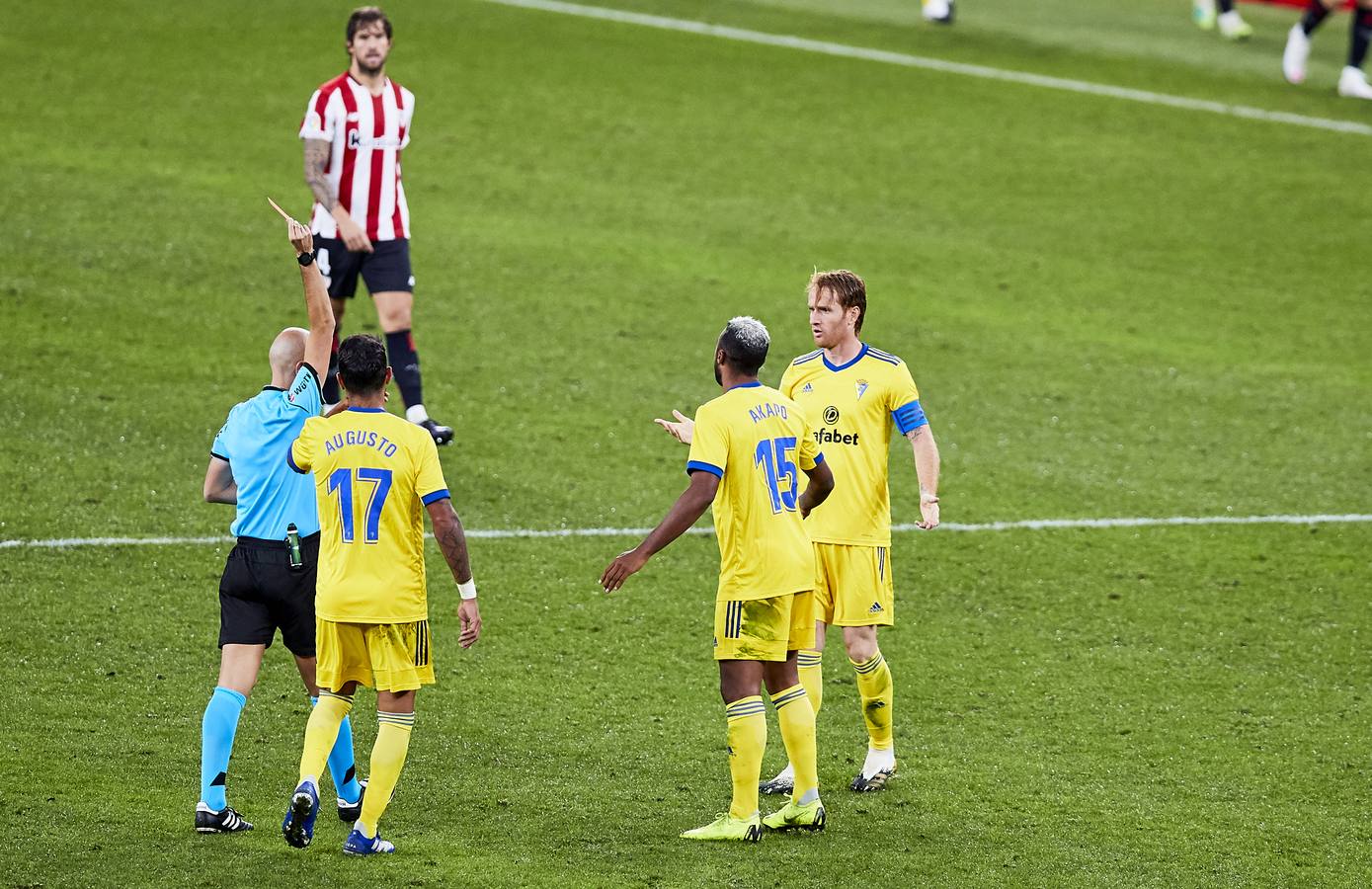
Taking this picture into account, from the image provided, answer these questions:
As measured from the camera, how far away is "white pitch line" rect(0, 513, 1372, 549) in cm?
960

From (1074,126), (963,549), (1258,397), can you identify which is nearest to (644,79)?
(1074,126)

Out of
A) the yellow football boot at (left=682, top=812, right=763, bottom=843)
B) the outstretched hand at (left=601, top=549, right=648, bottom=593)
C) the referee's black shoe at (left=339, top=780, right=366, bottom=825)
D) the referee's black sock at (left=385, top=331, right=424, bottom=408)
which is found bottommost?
the yellow football boot at (left=682, top=812, right=763, bottom=843)

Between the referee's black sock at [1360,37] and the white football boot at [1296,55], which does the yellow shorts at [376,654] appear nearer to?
the referee's black sock at [1360,37]

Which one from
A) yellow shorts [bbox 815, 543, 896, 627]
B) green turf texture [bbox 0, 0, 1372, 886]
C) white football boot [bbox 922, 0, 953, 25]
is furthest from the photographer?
white football boot [bbox 922, 0, 953, 25]

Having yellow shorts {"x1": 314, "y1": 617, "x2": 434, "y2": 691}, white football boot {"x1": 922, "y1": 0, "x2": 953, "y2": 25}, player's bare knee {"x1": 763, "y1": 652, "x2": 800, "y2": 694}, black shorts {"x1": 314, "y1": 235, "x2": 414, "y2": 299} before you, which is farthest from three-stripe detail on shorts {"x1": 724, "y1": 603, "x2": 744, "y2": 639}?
white football boot {"x1": 922, "y1": 0, "x2": 953, "y2": 25}

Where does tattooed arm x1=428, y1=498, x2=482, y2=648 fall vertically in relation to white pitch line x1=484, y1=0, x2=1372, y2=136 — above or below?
below

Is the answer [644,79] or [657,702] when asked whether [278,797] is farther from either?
[644,79]

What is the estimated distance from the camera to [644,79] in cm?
1900

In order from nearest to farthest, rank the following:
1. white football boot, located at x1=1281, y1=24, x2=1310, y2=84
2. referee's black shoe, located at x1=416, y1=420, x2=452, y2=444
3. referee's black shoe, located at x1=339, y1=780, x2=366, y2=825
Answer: referee's black shoe, located at x1=339, y1=780, x2=366, y2=825
referee's black shoe, located at x1=416, y1=420, x2=452, y2=444
white football boot, located at x1=1281, y1=24, x2=1310, y2=84

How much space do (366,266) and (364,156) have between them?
2.26 feet

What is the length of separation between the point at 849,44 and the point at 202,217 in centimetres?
890

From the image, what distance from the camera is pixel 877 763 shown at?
730 cm

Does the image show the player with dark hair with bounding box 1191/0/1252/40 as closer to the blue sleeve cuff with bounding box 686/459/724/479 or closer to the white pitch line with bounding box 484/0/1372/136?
the white pitch line with bounding box 484/0/1372/136

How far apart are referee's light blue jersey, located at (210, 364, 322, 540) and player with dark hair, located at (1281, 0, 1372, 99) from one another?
52.1ft
